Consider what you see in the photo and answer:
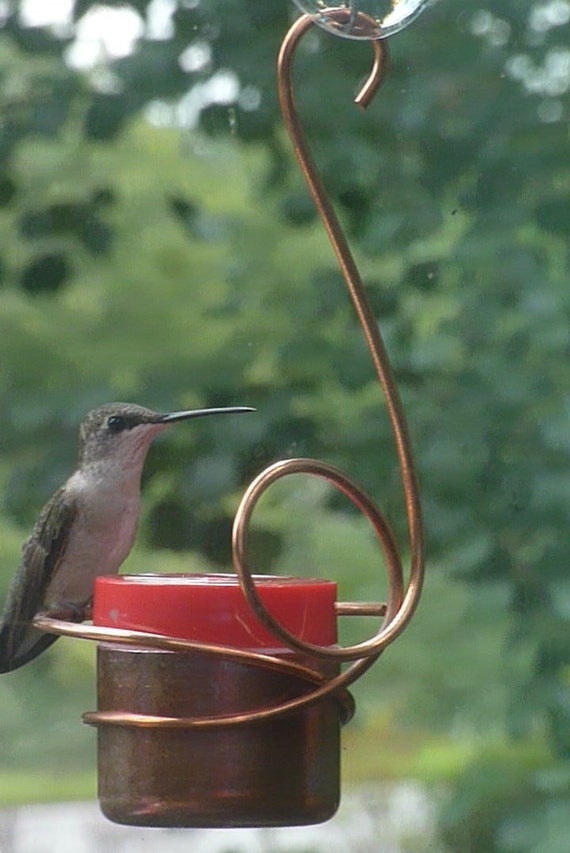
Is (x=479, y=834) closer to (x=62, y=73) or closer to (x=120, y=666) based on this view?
(x=120, y=666)

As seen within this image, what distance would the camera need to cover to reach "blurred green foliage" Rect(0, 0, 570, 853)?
4.60 ft

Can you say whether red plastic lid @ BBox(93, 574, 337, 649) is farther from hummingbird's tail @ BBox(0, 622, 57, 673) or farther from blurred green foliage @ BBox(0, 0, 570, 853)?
blurred green foliage @ BBox(0, 0, 570, 853)

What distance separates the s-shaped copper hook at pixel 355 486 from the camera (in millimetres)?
646

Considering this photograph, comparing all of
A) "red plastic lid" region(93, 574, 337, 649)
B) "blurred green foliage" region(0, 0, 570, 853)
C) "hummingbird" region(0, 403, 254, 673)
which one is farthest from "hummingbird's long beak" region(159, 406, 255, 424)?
"blurred green foliage" region(0, 0, 570, 853)

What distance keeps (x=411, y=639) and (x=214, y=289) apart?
0.47 meters

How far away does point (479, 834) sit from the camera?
56.8 inches

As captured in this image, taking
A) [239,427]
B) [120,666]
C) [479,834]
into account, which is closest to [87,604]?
[120,666]

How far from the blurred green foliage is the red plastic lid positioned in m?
0.70

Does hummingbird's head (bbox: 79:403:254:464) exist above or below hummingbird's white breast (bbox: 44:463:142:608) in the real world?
above

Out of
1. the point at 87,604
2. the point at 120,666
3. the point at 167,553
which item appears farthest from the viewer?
the point at 167,553

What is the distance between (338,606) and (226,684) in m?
0.12

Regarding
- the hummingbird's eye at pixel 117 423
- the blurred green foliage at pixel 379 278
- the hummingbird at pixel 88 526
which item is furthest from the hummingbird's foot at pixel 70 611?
the blurred green foliage at pixel 379 278

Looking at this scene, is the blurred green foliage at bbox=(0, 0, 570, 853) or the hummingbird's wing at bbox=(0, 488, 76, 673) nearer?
the hummingbird's wing at bbox=(0, 488, 76, 673)

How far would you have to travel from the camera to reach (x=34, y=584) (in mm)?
804
